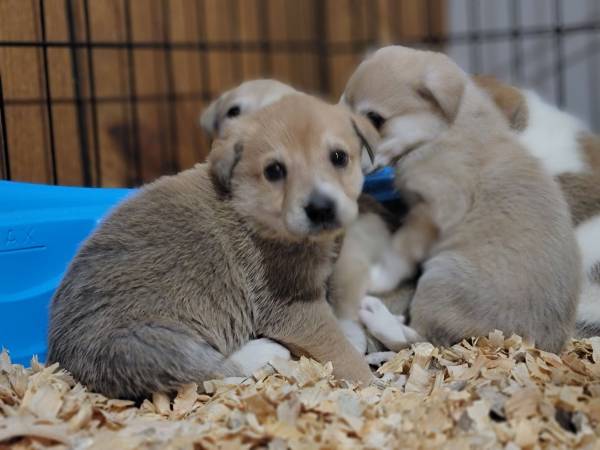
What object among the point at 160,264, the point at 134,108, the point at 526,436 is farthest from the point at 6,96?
the point at 526,436

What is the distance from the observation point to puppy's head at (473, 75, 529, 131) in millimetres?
3090

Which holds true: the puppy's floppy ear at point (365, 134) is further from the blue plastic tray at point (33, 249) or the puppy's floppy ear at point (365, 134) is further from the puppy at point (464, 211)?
the blue plastic tray at point (33, 249)

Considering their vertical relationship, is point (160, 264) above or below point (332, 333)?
above

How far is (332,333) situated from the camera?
224 cm

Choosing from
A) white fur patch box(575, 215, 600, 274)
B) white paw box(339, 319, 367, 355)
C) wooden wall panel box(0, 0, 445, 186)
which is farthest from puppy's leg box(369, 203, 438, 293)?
wooden wall panel box(0, 0, 445, 186)

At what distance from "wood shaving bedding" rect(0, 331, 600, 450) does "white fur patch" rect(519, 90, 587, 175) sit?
40.7 inches

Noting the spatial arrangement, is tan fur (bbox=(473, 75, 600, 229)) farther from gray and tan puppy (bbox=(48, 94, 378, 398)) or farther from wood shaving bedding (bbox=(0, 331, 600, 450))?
gray and tan puppy (bbox=(48, 94, 378, 398))

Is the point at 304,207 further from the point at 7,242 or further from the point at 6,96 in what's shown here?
the point at 6,96

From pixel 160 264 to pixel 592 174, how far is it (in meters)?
1.75

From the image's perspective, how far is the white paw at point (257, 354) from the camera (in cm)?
220

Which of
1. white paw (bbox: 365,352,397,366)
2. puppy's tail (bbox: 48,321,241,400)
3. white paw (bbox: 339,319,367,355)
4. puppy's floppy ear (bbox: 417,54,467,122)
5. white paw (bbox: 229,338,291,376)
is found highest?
puppy's floppy ear (bbox: 417,54,467,122)

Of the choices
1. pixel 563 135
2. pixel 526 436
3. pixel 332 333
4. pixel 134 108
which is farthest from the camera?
pixel 134 108

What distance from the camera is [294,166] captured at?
Result: 82.9 inches

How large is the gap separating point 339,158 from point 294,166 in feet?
0.50
